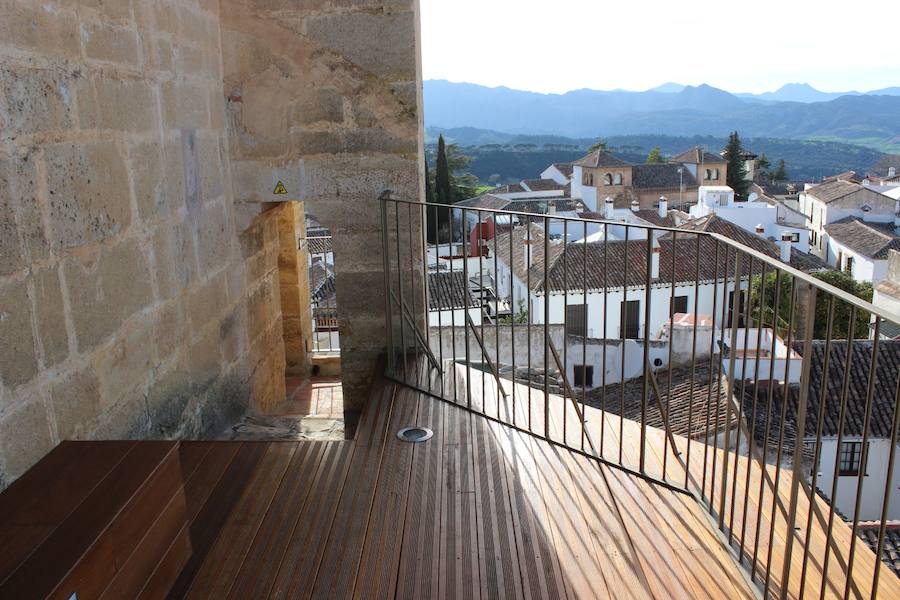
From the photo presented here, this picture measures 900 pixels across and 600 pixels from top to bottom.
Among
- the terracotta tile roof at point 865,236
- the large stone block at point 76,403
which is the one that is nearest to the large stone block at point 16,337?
the large stone block at point 76,403

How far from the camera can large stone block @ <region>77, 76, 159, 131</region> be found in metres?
2.50

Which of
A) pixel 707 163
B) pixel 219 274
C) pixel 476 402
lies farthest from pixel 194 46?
pixel 707 163

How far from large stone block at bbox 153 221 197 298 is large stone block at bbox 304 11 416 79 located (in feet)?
4.16

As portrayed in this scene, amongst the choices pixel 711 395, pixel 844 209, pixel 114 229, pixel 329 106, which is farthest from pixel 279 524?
pixel 844 209

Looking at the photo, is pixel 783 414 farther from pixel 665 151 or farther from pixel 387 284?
pixel 665 151

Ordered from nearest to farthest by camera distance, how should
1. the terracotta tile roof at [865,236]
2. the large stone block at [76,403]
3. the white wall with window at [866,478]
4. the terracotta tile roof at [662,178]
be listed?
the large stone block at [76,403], the white wall with window at [866,478], the terracotta tile roof at [865,236], the terracotta tile roof at [662,178]

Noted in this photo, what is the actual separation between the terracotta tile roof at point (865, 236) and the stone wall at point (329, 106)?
34898 millimetres

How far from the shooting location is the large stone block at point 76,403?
7.54 ft

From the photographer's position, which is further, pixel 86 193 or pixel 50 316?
pixel 86 193

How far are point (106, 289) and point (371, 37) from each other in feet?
6.62

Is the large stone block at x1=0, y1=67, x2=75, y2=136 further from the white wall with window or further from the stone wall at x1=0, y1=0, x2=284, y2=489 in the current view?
the white wall with window

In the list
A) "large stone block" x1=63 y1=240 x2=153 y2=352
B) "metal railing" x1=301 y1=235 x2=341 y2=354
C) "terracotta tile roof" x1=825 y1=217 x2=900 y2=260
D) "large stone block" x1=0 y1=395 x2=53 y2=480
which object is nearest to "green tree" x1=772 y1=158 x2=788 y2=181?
"terracotta tile roof" x1=825 y1=217 x2=900 y2=260

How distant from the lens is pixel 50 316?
→ 7.39ft

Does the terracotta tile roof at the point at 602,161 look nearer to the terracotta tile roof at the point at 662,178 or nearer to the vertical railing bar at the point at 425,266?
the terracotta tile roof at the point at 662,178
